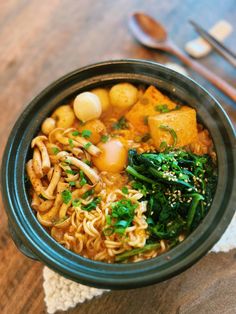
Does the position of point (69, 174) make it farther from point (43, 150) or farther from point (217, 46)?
point (217, 46)

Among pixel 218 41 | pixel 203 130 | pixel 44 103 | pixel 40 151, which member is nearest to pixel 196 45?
pixel 218 41

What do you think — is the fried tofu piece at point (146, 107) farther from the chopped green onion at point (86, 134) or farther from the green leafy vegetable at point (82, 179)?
the green leafy vegetable at point (82, 179)

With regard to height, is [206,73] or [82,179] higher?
[82,179]

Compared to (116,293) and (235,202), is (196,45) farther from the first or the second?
(116,293)

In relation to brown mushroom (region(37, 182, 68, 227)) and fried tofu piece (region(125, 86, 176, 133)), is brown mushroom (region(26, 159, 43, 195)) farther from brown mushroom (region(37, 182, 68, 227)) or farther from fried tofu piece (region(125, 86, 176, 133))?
fried tofu piece (region(125, 86, 176, 133))

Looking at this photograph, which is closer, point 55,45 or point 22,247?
point 22,247

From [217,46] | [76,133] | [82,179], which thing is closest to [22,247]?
[82,179]

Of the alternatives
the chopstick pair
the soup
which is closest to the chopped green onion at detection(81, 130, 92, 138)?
the soup
